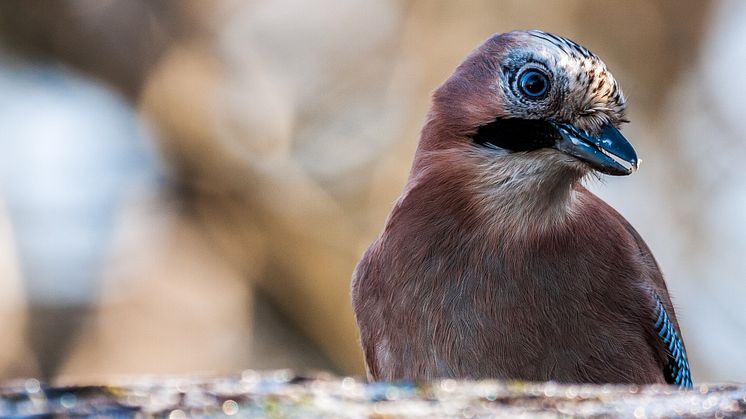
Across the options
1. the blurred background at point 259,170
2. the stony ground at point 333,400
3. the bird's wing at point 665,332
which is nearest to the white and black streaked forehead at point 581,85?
the bird's wing at point 665,332

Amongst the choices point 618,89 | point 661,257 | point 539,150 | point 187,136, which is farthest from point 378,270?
point 661,257

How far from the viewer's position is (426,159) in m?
3.50

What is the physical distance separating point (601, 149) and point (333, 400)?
6.23ft

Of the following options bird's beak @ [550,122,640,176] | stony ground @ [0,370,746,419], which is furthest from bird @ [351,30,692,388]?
stony ground @ [0,370,746,419]

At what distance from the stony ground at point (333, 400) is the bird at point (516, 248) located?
151 centimetres

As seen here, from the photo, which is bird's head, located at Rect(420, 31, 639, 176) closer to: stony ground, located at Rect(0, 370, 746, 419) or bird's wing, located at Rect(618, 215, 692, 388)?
bird's wing, located at Rect(618, 215, 692, 388)

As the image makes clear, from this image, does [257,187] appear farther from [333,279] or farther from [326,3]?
[326,3]

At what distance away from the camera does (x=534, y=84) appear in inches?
133

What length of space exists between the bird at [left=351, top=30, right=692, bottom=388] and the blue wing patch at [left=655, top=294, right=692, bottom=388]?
0.10 feet

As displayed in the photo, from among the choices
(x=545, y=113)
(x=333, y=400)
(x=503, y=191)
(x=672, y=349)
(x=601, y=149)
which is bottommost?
(x=672, y=349)

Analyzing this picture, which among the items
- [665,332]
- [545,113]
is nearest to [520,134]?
[545,113]

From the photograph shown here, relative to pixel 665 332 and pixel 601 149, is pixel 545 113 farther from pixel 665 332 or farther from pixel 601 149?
pixel 665 332

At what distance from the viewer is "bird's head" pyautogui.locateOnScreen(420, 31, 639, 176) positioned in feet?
10.7

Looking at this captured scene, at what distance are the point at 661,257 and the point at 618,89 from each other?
728 cm
